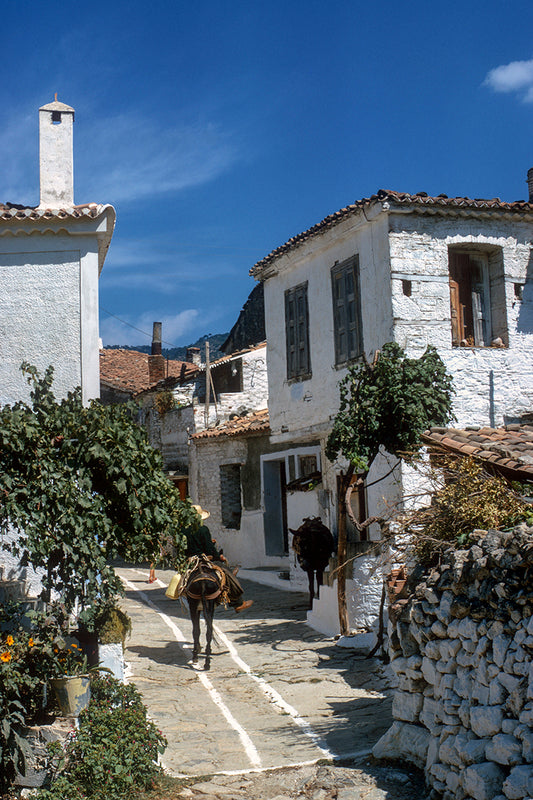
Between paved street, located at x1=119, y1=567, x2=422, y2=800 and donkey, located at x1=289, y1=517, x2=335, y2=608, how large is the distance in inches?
33.3

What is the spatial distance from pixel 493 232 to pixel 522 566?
9434 mm

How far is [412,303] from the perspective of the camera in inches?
502

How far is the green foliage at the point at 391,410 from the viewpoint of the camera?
34.3 feet

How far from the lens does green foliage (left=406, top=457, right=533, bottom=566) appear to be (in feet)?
19.6

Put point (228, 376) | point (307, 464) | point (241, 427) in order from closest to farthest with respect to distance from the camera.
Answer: point (307, 464) < point (241, 427) < point (228, 376)

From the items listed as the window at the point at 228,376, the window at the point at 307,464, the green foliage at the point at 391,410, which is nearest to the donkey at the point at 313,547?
the green foliage at the point at 391,410

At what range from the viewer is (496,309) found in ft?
44.5

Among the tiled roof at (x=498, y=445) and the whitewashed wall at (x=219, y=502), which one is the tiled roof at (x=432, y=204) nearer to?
the tiled roof at (x=498, y=445)

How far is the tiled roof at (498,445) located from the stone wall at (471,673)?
1179 millimetres

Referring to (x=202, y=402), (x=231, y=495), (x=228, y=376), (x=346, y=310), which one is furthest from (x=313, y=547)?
(x=228, y=376)

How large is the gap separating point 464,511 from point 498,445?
162 centimetres

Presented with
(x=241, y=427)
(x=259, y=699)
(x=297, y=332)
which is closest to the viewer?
(x=259, y=699)

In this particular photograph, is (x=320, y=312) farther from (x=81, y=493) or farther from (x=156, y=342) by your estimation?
(x=156, y=342)

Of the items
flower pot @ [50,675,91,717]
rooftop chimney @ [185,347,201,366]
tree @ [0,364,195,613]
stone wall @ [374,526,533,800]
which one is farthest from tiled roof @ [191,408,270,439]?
stone wall @ [374,526,533,800]
